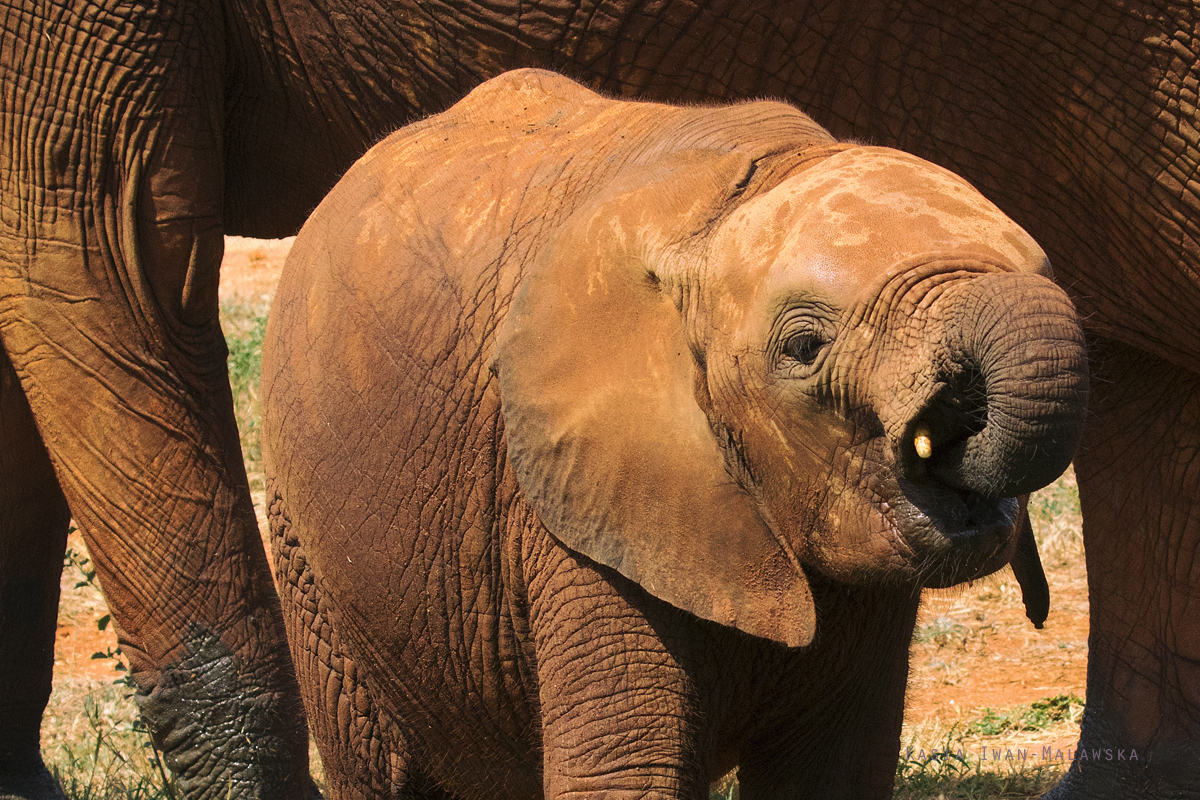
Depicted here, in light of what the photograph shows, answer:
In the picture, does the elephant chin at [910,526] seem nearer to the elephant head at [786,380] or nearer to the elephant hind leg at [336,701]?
the elephant head at [786,380]

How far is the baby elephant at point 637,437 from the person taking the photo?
2.04 m

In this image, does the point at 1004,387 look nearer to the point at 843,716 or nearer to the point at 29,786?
the point at 843,716

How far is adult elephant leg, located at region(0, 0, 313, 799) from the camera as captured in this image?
3.52m

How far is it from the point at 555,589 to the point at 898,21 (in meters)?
1.35

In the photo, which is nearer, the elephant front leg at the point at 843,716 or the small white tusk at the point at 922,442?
the small white tusk at the point at 922,442

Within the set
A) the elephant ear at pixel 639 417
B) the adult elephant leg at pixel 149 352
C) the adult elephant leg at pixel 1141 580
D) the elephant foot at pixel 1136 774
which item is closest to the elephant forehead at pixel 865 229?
the elephant ear at pixel 639 417

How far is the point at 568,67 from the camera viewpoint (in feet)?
11.1

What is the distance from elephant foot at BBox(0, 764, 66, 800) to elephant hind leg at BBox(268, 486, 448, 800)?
4.62ft

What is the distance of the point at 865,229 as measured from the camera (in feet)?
6.80

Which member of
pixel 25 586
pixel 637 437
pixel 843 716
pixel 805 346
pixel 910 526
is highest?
pixel 805 346

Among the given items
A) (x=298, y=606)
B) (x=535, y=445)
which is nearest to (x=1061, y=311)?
(x=535, y=445)

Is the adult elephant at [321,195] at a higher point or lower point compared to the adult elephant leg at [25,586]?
higher

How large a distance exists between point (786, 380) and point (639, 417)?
11.2 inches

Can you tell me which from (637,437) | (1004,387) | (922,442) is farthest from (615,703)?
(1004,387)
